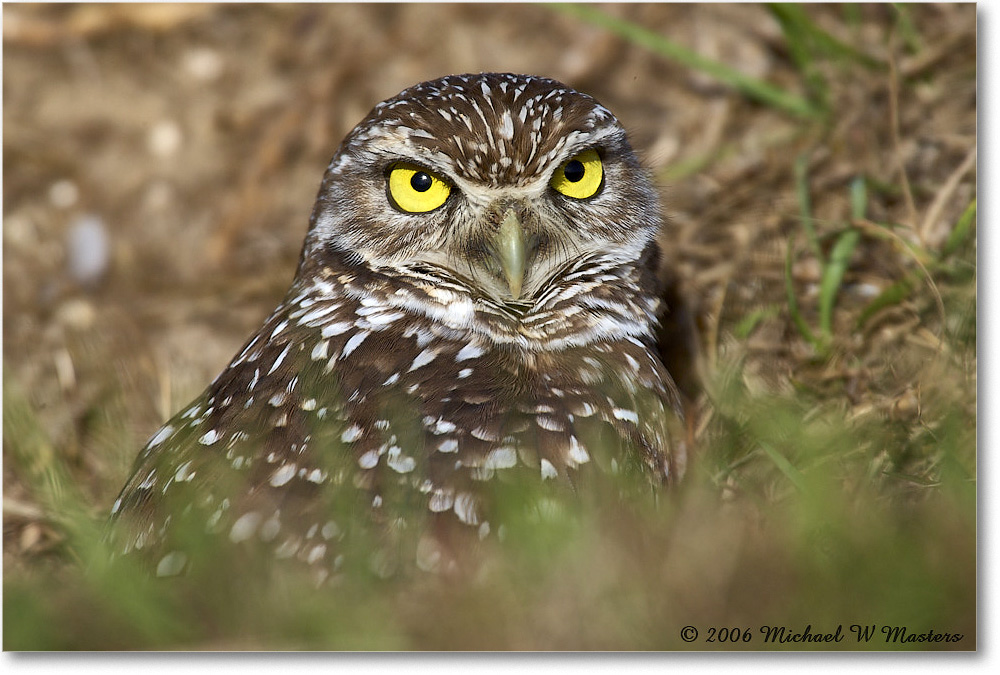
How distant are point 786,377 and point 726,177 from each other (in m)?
0.95

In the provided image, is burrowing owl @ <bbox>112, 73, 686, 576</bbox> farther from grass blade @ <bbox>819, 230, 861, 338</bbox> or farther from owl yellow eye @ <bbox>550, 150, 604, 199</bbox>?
grass blade @ <bbox>819, 230, 861, 338</bbox>

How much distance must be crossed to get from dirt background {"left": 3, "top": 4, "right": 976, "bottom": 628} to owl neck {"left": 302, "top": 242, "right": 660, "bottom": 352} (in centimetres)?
62

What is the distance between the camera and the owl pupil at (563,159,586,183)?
220cm

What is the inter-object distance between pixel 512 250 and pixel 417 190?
0.27m

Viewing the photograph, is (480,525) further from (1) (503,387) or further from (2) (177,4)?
(2) (177,4)

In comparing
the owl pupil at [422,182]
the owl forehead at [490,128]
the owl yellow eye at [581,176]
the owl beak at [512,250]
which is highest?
the owl forehead at [490,128]

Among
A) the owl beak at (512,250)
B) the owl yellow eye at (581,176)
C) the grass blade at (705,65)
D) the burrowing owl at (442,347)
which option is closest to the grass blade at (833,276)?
the grass blade at (705,65)

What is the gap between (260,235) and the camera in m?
3.71

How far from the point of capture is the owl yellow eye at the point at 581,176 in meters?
2.20

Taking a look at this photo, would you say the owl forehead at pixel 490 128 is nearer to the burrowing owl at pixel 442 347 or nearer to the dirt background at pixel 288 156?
the burrowing owl at pixel 442 347

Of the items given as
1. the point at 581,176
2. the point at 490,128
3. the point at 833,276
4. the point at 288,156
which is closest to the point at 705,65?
the point at 833,276

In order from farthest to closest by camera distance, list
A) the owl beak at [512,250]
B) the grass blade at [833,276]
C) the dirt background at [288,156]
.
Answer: the dirt background at [288,156] → the grass blade at [833,276] → the owl beak at [512,250]

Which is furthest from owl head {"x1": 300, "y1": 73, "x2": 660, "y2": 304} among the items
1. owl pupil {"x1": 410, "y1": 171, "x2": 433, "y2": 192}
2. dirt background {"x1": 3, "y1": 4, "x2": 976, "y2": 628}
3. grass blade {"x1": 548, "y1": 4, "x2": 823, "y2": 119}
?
grass blade {"x1": 548, "y1": 4, "x2": 823, "y2": 119}

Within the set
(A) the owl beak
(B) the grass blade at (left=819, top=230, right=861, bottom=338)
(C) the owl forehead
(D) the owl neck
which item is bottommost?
(B) the grass blade at (left=819, top=230, right=861, bottom=338)
